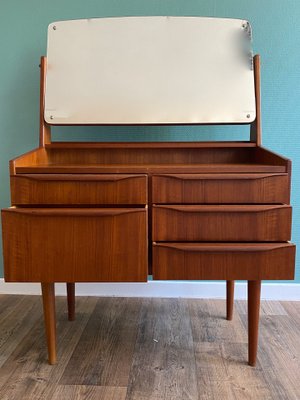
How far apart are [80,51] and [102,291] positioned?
3.57 ft

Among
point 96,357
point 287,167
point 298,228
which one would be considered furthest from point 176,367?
point 298,228

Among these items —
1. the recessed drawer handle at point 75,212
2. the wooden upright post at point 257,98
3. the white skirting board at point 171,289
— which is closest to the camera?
the recessed drawer handle at point 75,212

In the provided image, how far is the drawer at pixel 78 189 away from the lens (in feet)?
3.84

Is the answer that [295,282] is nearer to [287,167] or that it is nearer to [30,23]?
[287,167]

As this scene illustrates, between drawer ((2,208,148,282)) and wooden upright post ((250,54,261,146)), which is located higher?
wooden upright post ((250,54,261,146))

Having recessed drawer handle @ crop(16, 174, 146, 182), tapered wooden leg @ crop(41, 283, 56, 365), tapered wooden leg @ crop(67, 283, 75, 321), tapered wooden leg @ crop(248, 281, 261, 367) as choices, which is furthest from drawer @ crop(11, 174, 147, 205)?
tapered wooden leg @ crop(67, 283, 75, 321)

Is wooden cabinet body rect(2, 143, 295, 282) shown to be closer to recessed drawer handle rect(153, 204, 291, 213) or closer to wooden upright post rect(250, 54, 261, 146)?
recessed drawer handle rect(153, 204, 291, 213)

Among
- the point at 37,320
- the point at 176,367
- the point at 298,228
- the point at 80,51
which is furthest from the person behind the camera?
the point at 298,228

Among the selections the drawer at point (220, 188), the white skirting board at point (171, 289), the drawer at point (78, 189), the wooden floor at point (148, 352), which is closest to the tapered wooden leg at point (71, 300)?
the wooden floor at point (148, 352)

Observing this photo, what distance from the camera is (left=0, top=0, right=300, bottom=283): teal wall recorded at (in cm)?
167

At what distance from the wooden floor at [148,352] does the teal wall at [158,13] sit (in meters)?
0.53

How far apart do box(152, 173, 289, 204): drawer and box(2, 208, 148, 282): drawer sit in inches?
4.0

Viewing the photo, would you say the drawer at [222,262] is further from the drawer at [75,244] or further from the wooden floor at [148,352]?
the wooden floor at [148,352]

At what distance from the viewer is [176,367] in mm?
1306
